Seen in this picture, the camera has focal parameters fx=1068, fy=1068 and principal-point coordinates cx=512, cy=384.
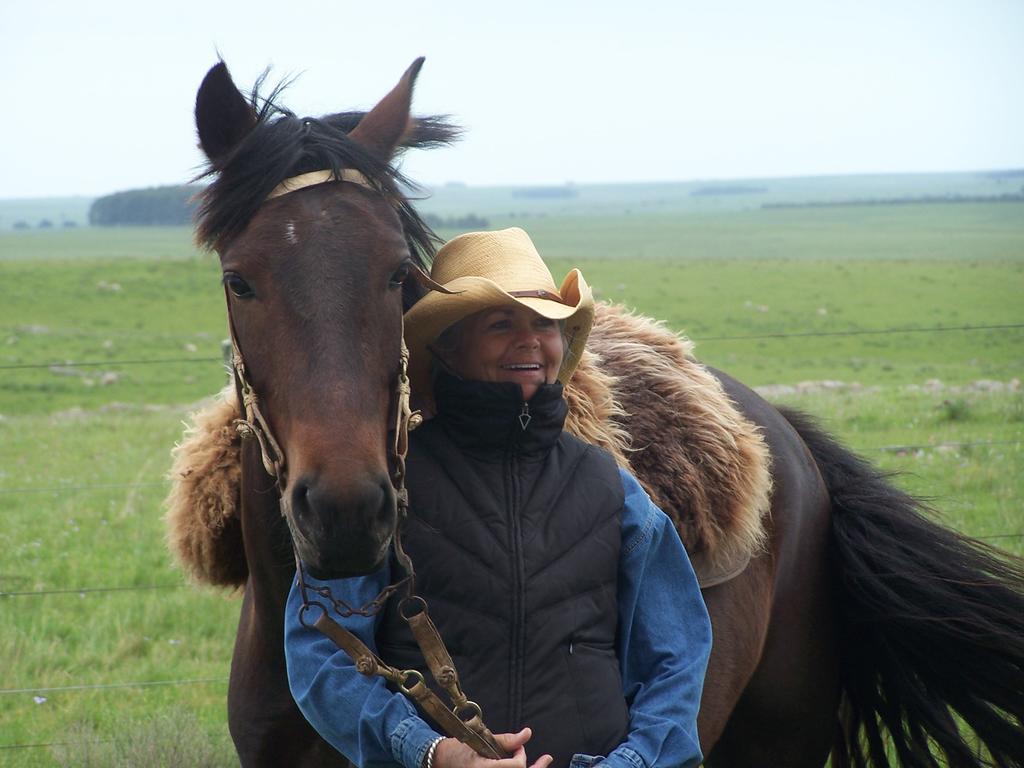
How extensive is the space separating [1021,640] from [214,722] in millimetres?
3178

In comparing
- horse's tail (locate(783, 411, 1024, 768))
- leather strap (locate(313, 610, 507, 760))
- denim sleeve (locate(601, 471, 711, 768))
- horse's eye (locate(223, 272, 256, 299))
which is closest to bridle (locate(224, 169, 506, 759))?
leather strap (locate(313, 610, 507, 760))

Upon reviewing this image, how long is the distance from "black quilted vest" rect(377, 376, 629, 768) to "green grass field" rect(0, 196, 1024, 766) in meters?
1.22

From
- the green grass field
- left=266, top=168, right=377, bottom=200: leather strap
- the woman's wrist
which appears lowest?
the green grass field

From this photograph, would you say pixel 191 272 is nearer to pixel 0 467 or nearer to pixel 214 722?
pixel 0 467

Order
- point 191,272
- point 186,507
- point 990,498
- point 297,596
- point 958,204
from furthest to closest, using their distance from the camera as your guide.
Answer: point 958,204 < point 191,272 < point 990,498 < point 186,507 < point 297,596

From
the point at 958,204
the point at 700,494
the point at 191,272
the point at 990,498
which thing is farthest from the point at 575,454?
the point at 958,204

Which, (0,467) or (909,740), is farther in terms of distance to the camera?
(0,467)

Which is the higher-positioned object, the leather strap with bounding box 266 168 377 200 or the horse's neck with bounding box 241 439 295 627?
the leather strap with bounding box 266 168 377 200

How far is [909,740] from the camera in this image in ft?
11.6

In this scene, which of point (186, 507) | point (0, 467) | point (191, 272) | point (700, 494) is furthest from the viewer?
point (191, 272)

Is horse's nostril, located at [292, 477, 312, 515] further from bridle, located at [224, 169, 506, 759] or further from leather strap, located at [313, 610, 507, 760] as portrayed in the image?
leather strap, located at [313, 610, 507, 760]

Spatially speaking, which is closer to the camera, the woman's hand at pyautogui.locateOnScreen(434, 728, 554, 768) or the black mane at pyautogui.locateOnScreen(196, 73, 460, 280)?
the woman's hand at pyautogui.locateOnScreen(434, 728, 554, 768)

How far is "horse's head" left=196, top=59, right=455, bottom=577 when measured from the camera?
74.3 inches

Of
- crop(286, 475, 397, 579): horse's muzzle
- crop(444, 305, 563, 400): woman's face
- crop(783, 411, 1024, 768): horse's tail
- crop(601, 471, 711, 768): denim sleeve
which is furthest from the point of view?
crop(783, 411, 1024, 768): horse's tail
